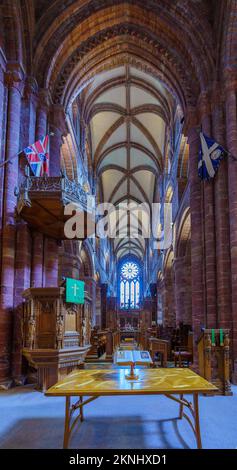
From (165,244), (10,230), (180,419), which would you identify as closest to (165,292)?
(165,244)

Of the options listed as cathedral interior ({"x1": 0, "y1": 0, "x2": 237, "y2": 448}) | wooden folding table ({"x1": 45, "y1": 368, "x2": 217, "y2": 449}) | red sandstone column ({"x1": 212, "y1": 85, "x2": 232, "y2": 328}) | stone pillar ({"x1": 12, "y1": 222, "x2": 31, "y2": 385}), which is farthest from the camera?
red sandstone column ({"x1": 212, "y1": 85, "x2": 232, "y2": 328})

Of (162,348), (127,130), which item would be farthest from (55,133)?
(127,130)

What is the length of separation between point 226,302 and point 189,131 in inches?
237

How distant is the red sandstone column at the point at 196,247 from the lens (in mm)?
11773

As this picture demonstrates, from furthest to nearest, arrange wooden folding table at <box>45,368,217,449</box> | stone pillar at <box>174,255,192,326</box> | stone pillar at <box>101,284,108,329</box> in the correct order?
stone pillar at <box>101,284,108,329</box>
stone pillar at <box>174,255,192,326</box>
wooden folding table at <box>45,368,217,449</box>

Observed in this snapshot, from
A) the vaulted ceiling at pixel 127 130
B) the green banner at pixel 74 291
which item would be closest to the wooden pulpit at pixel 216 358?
the green banner at pixel 74 291

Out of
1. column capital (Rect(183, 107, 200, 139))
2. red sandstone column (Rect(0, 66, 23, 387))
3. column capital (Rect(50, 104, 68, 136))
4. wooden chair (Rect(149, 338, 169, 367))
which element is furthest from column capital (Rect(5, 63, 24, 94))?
wooden chair (Rect(149, 338, 169, 367))

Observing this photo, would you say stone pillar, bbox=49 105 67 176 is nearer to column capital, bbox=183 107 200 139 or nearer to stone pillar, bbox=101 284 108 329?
column capital, bbox=183 107 200 139

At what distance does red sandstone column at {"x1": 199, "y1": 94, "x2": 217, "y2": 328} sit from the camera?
10953mm

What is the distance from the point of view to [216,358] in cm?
854

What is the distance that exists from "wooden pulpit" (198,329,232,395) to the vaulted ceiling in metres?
13.7

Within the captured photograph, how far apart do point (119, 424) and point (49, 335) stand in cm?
337

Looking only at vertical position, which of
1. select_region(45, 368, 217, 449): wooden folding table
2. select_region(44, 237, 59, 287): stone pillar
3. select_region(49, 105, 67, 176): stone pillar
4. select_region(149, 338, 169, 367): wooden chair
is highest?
A: select_region(49, 105, 67, 176): stone pillar

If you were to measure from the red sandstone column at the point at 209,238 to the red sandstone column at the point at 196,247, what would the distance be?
1.29 feet
